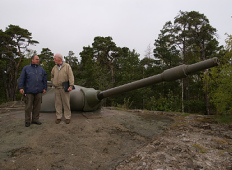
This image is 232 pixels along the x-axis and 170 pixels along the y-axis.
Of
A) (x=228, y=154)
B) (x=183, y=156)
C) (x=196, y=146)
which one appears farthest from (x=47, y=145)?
(x=228, y=154)

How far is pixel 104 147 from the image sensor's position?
3.26 metres

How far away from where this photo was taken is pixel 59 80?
4.50 metres

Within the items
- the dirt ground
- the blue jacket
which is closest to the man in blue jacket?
the blue jacket

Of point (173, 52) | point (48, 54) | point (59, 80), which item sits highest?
point (48, 54)

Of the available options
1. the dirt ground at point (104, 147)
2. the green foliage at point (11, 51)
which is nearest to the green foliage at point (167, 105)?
the dirt ground at point (104, 147)

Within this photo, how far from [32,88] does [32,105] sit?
1.51 ft

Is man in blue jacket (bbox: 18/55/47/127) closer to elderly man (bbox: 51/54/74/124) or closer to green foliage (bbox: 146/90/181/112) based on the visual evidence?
elderly man (bbox: 51/54/74/124)

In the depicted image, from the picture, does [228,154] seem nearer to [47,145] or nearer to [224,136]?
[224,136]

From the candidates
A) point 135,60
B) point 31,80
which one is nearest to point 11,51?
point 135,60

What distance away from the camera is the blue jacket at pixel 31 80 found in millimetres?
4152

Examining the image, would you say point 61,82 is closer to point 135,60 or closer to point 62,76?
point 62,76

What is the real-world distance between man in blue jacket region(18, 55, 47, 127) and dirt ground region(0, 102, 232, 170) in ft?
0.85

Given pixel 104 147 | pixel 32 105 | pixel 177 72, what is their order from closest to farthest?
pixel 104 147 < pixel 177 72 < pixel 32 105

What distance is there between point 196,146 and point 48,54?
41274 mm
